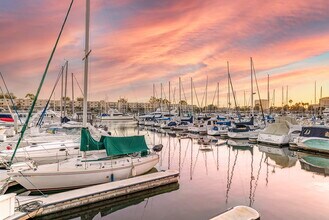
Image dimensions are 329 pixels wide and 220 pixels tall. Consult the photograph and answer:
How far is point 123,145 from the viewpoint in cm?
1631

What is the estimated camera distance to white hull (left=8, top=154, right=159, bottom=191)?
12.8m

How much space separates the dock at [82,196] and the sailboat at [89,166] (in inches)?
40.9

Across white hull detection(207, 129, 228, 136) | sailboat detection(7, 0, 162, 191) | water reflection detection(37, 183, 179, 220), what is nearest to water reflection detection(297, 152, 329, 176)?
water reflection detection(37, 183, 179, 220)

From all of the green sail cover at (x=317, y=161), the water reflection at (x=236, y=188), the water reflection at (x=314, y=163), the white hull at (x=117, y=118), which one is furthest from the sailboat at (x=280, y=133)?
the white hull at (x=117, y=118)

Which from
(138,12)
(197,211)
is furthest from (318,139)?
(138,12)

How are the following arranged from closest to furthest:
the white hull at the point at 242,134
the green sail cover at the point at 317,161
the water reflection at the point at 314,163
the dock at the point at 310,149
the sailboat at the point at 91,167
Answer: the sailboat at the point at 91,167 < the water reflection at the point at 314,163 < the green sail cover at the point at 317,161 < the dock at the point at 310,149 < the white hull at the point at 242,134

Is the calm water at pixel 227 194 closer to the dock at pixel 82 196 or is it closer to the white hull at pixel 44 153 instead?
the dock at pixel 82 196

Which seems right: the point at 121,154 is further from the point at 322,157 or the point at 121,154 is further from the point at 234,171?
the point at 322,157

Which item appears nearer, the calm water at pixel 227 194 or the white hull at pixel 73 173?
the calm water at pixel 227 194

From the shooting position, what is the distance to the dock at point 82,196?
10.3 m

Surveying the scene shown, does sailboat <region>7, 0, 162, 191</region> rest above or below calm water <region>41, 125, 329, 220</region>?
above

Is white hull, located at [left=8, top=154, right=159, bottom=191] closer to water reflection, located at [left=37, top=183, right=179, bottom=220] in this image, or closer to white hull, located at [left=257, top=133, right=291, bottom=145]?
water reflection, located at [left=37, top=183, right=179, bottom=220]

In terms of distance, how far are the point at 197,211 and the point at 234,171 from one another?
8.62 metres

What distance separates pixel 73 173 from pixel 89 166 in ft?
3.33
